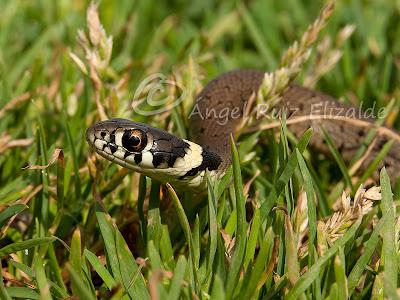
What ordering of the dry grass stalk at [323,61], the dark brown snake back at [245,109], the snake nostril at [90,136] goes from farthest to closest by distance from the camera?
1. the dry grass stalk at [323,61]
2. the dark brown snake back at [245,109]
3. the snake nostril at [90,136]

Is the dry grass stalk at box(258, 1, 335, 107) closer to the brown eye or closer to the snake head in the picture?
the snake head

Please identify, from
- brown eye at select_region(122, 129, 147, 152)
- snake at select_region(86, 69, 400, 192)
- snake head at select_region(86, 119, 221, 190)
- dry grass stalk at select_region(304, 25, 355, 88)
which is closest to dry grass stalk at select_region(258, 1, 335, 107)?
snake at select_region(86, 69, 400, 192)

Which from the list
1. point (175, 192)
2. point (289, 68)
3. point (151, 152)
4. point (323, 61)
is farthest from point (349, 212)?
point (323, 61)

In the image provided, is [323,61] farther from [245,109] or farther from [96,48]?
[96,48]

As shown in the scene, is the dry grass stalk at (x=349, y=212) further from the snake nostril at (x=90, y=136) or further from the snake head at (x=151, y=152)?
the snake nostril at (x=90, y=136)

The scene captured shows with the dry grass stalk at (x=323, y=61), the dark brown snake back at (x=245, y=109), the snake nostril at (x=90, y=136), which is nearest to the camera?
the snake nostril at (x=90, y=136)

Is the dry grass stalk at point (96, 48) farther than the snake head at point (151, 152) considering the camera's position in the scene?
Yes

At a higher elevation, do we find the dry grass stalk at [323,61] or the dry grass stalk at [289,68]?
the dry grass stalk at [289,68]

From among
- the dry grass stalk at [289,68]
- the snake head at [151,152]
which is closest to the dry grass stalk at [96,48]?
the snake head at [151,152]
